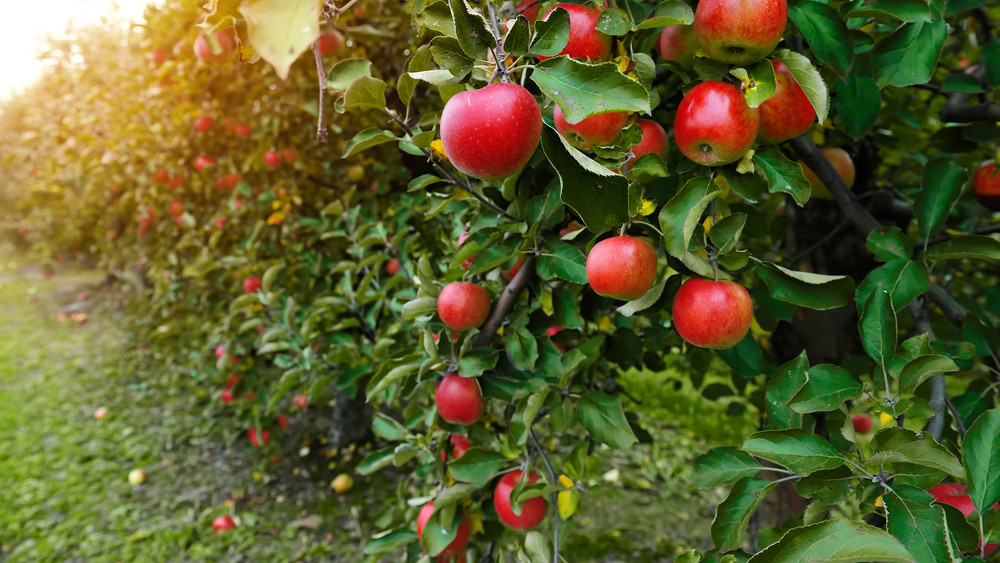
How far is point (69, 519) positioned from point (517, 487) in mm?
3257

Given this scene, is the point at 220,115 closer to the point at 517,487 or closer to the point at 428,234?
the point at 428,234

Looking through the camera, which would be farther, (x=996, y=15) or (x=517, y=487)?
(x=996, y=15)

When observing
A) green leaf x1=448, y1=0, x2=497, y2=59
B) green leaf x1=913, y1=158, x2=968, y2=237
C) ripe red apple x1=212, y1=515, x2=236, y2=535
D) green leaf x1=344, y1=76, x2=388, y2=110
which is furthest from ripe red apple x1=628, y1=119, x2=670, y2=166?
ripe red apple x1=212, y1=515, x2=236, y2=535

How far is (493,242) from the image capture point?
3.84 feet

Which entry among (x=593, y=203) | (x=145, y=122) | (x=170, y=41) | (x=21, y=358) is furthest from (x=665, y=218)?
(x=21, y=358)

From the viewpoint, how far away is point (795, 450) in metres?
0.80

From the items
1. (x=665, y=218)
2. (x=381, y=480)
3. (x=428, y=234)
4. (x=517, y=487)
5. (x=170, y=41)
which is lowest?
(x=381, y=480)

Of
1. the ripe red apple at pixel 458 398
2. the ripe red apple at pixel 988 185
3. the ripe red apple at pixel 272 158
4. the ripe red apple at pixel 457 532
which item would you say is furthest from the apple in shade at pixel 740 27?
the ripe red apple at pixel 272 158

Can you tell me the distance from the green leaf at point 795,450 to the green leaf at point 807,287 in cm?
19

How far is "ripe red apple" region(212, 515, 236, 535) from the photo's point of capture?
2.82 metres

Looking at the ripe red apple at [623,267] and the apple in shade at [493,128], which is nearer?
the apple in shade at [493,128]

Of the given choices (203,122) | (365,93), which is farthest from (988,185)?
(203,122)

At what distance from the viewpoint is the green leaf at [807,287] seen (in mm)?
859

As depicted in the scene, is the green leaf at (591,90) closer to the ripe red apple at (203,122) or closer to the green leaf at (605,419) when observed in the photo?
the green leaf at (605,419)
